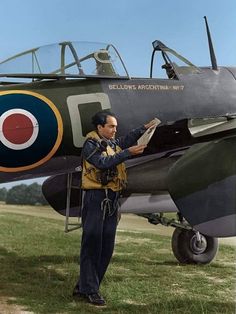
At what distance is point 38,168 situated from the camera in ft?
19.5

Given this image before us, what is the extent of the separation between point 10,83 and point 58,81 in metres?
0.63

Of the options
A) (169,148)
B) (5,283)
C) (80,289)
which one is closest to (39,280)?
(5,283)

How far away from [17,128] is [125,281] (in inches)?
104

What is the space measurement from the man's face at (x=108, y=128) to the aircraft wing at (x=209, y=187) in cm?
82

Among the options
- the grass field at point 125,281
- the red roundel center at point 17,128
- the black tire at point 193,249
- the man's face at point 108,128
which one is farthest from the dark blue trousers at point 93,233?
the black tire at point 193,249

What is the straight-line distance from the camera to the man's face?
5.12 m

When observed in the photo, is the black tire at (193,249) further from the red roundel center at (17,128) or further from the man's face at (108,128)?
the red roundel center at (17,128)

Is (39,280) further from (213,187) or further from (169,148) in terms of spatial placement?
(213,187)

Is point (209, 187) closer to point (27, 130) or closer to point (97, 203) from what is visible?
point (97, 203)

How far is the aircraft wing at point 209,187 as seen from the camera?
15.4 feet

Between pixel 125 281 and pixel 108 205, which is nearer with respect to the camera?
pixel 108 205

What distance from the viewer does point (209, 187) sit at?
4766 millimetres

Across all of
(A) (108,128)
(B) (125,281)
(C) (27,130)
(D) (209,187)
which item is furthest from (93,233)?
(B) (125,281)

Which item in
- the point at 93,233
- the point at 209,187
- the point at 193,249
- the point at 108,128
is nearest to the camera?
the point at 209,187
